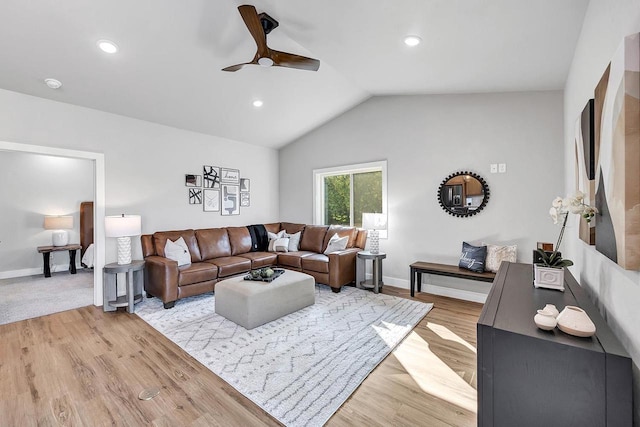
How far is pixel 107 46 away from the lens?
109 inches

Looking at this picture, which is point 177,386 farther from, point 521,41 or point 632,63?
point 521,41

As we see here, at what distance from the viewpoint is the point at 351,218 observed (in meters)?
5.37

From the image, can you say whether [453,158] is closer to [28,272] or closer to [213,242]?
[213,242]

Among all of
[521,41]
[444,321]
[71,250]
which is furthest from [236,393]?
[71,250]

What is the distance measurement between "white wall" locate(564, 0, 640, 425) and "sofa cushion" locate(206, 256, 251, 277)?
153 inches

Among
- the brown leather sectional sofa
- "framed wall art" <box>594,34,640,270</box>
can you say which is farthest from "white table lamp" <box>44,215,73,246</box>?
"framed wall art" <box>594,34,640,270</box>

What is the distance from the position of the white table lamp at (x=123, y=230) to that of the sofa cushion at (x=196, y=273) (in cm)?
70

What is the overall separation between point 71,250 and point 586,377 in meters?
7.39

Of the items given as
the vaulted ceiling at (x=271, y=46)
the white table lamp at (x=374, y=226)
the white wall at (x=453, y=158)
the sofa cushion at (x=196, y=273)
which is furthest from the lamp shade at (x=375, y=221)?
the sofa cushion at (x=196, y=273)

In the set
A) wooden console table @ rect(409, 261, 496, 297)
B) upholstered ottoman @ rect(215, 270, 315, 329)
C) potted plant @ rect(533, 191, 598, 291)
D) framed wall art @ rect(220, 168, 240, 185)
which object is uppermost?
framed wall art @ rect(220, 168, 240, 185)

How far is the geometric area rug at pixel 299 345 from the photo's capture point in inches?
76.9

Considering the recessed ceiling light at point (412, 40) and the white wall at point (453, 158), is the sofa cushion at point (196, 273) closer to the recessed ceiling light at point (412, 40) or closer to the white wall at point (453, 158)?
the white wall at point (453, 158)

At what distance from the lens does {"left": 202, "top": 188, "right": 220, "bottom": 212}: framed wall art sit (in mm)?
5001

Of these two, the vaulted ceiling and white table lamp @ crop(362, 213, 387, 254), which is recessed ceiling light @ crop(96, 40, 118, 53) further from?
white table lamp @ crop(362, 213, 387, 254)
